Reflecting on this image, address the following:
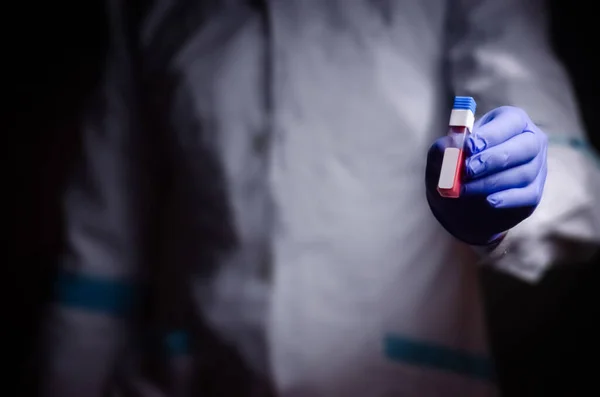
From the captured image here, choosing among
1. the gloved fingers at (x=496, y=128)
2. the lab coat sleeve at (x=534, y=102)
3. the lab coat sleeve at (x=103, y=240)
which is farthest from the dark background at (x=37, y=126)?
the gloved fingers at (x=496, y=128)

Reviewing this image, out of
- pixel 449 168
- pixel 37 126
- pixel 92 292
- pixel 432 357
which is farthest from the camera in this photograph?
pixel 37 126

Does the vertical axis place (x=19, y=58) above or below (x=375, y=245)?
above

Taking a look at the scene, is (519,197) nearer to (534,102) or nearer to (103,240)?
(534,102)

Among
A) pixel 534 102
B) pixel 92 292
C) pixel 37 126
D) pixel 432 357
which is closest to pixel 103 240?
pixel 92 292

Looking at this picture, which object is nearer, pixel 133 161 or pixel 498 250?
pixel 498 250

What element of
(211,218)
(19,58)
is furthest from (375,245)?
(19,58)

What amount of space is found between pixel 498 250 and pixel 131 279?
1.57 ft

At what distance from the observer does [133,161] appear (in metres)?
0.79

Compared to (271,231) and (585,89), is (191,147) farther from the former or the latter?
(585,89)

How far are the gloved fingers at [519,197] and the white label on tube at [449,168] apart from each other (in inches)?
2.5

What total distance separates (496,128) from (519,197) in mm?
55

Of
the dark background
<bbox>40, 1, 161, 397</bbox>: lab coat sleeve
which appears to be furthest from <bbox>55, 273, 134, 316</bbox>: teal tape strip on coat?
the dark background

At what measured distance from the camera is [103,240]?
0.79 meters

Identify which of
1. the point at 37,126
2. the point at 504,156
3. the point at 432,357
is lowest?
the point at 432,357
